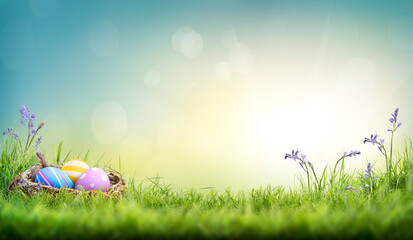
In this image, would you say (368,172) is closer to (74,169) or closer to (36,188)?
(74,169)

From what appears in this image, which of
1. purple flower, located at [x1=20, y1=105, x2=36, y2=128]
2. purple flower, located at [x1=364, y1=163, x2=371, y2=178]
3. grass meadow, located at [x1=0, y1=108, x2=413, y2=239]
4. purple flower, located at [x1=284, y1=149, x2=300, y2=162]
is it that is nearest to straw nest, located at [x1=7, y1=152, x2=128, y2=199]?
grass meadow, located at [x1=0, y1=108, x2=413, y2=239]

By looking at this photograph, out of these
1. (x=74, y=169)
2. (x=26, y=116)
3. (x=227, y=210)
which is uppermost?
(x=26, y=116)

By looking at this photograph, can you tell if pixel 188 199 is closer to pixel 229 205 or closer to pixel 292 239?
pixel 229 205

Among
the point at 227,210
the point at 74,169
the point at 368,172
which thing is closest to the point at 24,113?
the point at 74,169

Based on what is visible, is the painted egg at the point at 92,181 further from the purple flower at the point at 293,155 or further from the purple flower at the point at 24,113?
the purple flower at the point at 293,155

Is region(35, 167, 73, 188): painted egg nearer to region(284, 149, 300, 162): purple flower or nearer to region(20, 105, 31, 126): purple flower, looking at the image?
region(20, 105, 31, 126): purple flower

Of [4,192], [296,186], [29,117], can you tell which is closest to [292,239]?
[296,186]
